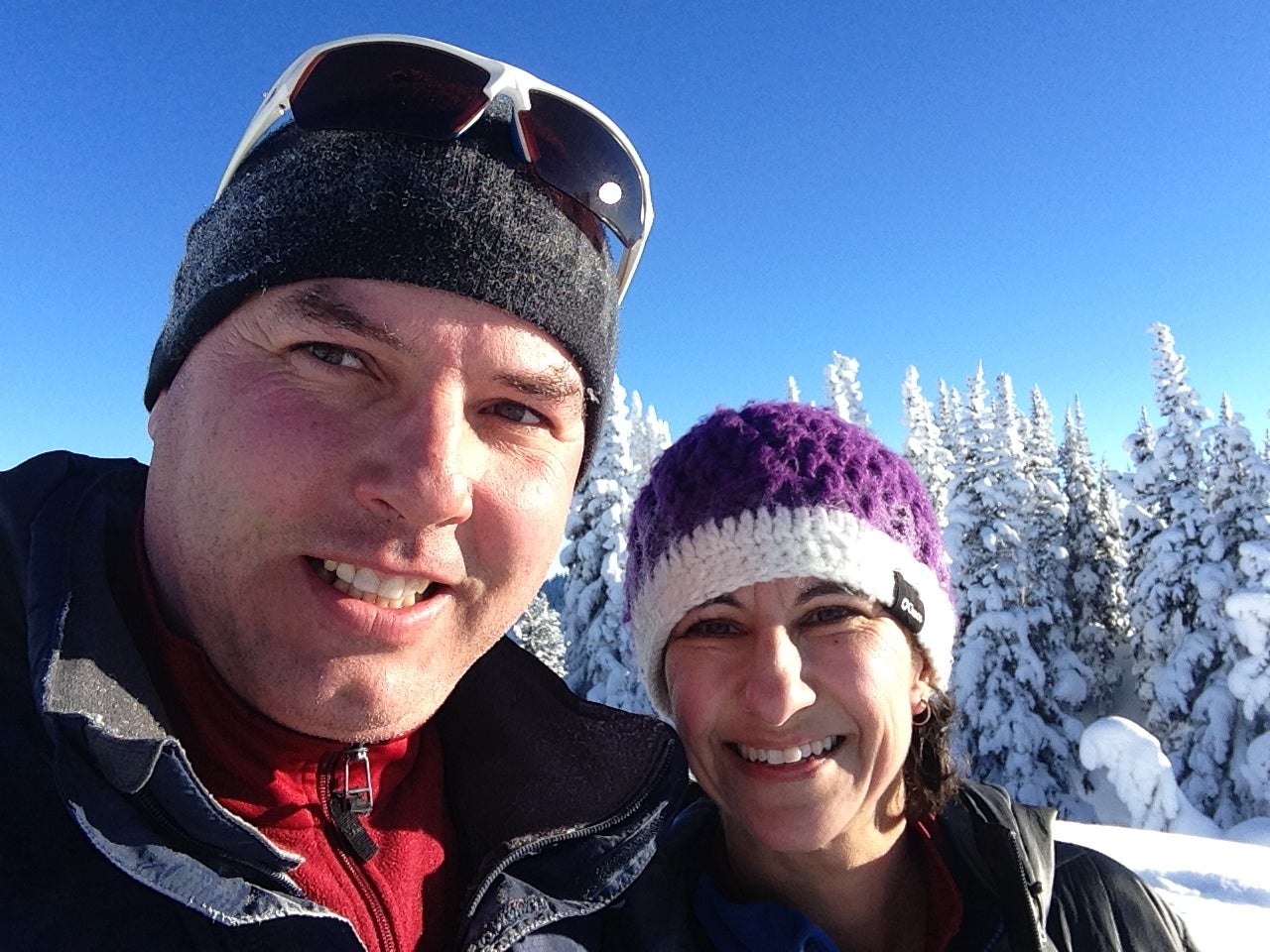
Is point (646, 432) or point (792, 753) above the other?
point (646, 432)

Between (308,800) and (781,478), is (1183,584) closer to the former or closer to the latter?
(781,478)

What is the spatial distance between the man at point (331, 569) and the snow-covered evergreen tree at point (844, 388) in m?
47.9

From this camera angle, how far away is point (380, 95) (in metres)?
2.22

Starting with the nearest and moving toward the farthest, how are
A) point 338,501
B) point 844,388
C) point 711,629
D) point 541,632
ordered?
point 338,501 → point 711,629 → point 541,632 → point 844,388

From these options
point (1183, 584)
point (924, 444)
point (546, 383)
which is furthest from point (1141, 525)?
point (546, 383)

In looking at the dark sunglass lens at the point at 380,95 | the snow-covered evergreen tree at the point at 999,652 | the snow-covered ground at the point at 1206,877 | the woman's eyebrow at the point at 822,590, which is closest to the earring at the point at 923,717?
the woman's eyebrow at the point at 822,590

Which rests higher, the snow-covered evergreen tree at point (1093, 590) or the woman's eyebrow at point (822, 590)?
the snow-covered evergreen tree at point (1093, 590)

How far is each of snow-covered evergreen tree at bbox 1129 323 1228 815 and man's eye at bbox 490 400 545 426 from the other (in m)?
27.1

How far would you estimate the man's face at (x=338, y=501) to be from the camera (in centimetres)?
173

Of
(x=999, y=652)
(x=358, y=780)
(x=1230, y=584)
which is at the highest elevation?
(x=1230, y=584)

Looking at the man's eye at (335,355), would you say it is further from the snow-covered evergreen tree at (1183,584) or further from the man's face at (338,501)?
the snow-covered evergreen tree at (1183,584)

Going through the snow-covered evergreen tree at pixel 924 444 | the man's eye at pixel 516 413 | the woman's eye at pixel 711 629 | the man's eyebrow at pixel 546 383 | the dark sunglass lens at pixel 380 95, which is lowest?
the woman's eye at pixel 711 629

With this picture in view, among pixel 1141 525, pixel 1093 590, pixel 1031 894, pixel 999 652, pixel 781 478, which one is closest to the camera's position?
pixel 1031 894

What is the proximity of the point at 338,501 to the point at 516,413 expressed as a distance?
587mm
